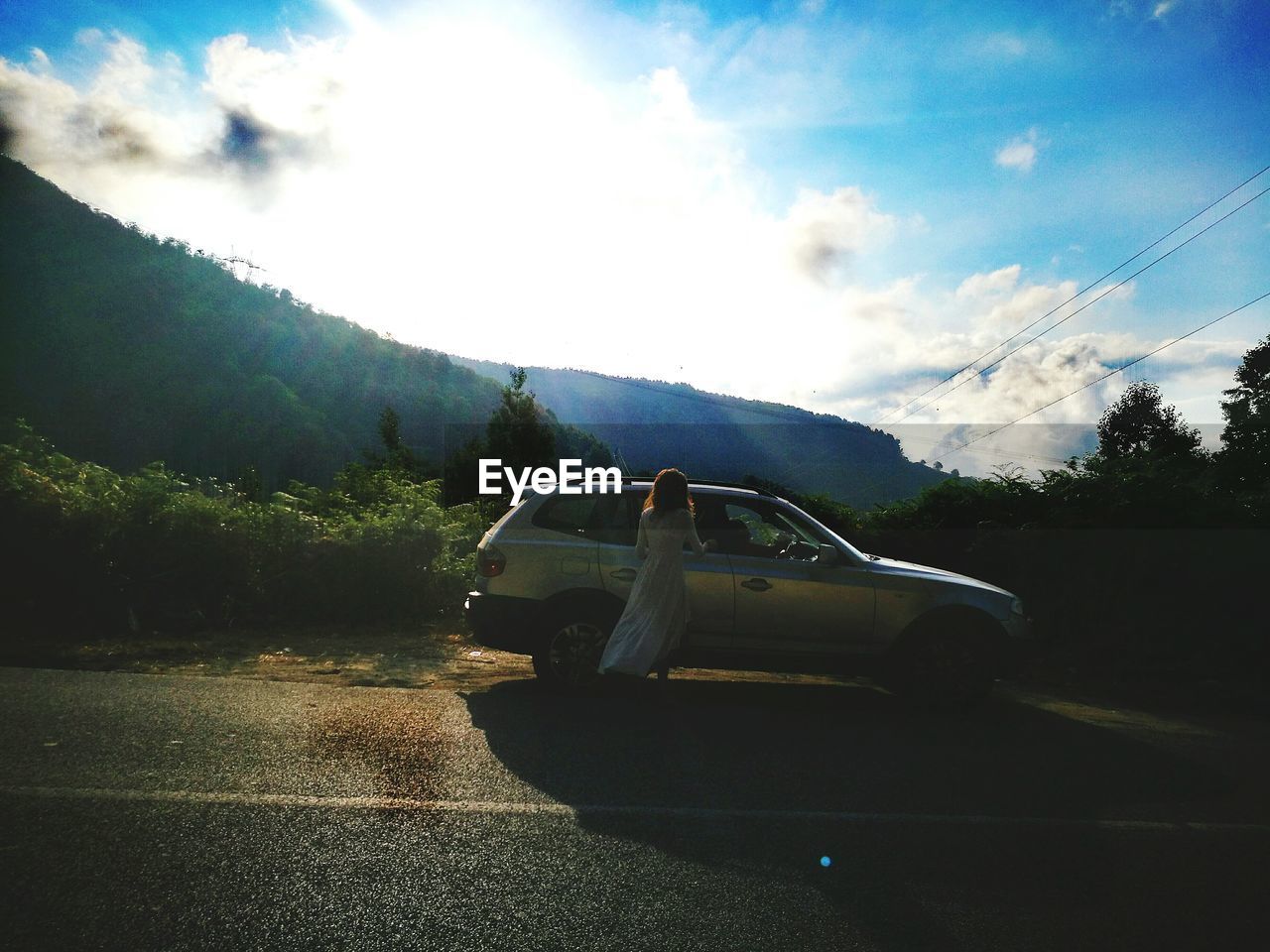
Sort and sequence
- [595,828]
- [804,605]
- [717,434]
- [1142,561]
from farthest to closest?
[717,434] → [1142,561] → [804,605] → [595,828]

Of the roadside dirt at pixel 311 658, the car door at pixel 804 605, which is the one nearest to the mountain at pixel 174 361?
the roadside dirt at pixel 311 658

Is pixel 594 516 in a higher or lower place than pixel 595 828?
higher

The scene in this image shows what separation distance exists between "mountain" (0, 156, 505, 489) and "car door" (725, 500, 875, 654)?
67.2 m

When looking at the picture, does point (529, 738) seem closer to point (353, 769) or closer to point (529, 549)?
point (353, 769)

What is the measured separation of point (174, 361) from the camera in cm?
8662

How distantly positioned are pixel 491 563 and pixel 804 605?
269 cm

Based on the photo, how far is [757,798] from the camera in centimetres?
492

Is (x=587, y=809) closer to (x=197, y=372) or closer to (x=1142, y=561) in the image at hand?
(x=1142, y=561)

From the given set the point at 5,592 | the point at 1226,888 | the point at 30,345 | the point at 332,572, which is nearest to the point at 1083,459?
the point at 1226,888

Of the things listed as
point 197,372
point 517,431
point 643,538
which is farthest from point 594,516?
point 197,372

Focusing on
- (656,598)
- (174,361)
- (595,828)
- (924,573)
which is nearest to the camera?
(595,828)

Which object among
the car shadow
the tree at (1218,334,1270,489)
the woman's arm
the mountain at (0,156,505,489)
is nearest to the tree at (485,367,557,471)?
the mountain at (0,156,505,489)

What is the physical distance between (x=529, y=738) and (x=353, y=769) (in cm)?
131

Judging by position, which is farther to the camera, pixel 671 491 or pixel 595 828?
pixel 671 491
